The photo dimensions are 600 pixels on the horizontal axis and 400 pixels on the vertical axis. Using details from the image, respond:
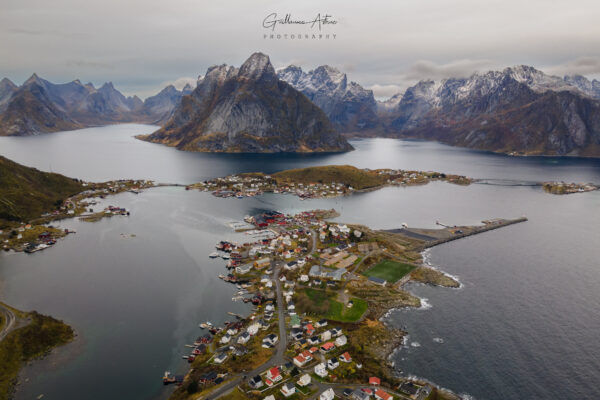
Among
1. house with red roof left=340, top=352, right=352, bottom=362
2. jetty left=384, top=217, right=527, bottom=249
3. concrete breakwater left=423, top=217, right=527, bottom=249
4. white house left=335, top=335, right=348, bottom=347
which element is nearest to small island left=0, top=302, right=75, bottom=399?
white house left=335, top=335, right=348, bottom=347

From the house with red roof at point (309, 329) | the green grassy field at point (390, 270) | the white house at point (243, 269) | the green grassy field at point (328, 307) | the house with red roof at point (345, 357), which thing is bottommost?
the house with red roof at point (345, 357)

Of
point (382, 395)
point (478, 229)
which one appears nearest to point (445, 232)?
point (478, 229)

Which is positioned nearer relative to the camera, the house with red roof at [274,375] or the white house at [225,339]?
the house with red roof at [274,375]

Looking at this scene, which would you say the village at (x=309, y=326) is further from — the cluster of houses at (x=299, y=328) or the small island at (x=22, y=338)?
the small island at (x=22, y=338)

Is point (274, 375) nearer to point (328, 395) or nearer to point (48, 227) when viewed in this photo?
point (328, 395)

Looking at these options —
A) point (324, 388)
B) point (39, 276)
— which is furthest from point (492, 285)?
point (39, 276)

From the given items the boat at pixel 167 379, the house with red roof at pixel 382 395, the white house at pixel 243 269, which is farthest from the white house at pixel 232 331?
the house with red roof at pixel 382 395

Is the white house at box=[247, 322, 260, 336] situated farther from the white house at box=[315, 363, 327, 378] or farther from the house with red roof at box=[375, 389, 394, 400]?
the house with red roof at box=[375, 389, 394, 400]
